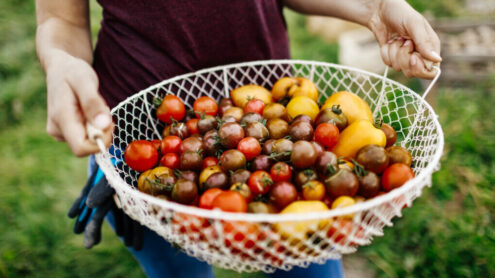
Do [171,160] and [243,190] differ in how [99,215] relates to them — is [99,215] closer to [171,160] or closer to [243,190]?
[171,160]

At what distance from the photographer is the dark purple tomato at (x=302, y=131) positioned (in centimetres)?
129

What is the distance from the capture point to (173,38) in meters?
1.59

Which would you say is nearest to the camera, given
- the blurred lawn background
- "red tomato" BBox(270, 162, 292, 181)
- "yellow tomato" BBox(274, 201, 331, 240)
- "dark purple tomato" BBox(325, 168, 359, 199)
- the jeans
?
"yellow tomato" BBox(274, 201, 331, 240)

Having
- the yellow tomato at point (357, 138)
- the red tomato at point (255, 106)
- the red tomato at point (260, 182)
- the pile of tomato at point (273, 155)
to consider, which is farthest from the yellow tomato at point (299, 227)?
the red tomato at point (255, 106)

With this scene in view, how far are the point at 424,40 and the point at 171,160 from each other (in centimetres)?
94

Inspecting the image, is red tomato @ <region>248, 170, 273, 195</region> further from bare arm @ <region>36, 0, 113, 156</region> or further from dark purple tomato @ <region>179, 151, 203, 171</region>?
bare arm @ <region>36, 0, 113, 156</region>

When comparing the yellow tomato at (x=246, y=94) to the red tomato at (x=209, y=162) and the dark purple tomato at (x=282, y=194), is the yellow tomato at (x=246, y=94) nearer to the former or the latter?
the red tomato at (x=209, y=162)

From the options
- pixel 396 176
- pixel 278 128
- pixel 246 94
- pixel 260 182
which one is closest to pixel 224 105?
pixel 246 94

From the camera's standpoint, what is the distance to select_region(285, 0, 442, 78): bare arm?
4.12ft

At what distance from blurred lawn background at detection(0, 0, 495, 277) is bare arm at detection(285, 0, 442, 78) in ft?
4.82

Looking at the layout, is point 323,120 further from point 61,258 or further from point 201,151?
point 61,258

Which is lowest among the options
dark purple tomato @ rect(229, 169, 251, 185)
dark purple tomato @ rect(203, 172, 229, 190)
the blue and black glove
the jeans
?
the jeans

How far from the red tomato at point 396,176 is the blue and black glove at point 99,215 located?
948 millimetres

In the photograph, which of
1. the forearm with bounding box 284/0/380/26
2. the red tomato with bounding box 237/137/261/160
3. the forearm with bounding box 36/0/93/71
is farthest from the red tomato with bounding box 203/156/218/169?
the forearm with bounding box 284/0/380/26
